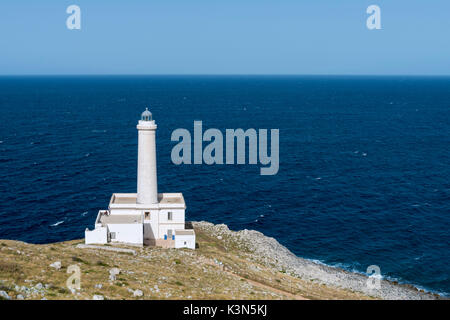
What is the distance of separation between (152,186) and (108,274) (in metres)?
20.4

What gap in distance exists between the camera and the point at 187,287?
126 feet

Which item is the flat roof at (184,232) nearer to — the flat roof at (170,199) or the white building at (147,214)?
the white building at (147,214)

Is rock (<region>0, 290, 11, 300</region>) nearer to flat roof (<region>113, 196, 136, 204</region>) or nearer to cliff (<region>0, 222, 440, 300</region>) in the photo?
cliff (<region>0, 222, 440, 300</region>)

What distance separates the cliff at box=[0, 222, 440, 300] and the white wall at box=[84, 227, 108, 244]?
1358mm

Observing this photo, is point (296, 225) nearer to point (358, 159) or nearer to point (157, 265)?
point (157, 265)

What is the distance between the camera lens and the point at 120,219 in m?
55.0

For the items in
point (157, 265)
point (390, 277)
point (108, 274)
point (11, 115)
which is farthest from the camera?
point (11, 115)

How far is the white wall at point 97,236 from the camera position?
51625 mm

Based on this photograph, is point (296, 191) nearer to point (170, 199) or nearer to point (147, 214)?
point (170, 199)

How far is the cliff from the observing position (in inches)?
1334

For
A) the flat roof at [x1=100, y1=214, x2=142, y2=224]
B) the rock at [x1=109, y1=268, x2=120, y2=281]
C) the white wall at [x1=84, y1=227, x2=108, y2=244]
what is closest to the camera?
the rock at [x1=109, y1=268, x2=120, y2=281]

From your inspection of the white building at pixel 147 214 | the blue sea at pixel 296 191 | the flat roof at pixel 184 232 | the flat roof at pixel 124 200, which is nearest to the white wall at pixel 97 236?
the white building at pixel 147 214

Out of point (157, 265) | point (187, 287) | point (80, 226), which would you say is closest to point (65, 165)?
point (80, 226)

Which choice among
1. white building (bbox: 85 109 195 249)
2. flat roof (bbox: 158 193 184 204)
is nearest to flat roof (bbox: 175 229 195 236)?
white building (bbox: 85 109 195 249)
